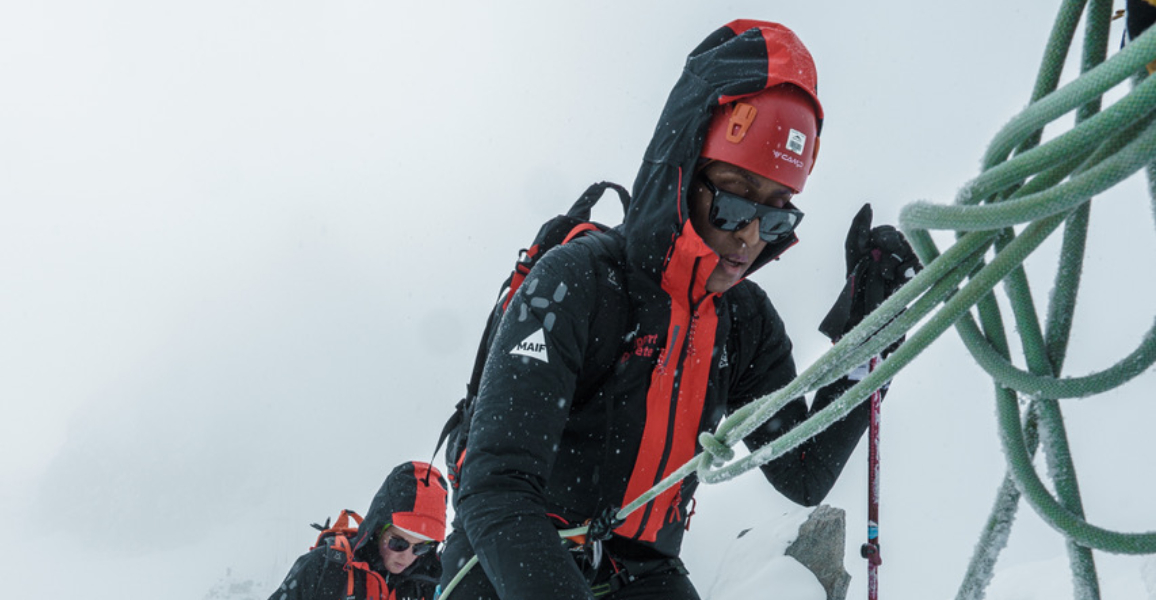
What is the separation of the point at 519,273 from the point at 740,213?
0.67 m

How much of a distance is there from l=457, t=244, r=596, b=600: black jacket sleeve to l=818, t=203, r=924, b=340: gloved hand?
3.65ft

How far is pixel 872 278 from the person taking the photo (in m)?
2.71

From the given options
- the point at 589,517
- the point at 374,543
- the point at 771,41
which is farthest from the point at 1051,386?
the point at 374,543

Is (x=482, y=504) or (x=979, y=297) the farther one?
(x=482, y=504)

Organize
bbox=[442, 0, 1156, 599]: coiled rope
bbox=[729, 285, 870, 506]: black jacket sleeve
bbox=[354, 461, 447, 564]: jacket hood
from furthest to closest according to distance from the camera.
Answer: bbox=[354, 461, 447, 564]: jacket hood < bbox=[729, 285, 870, 506]: black jacket sleeve < bbox=[442, 0, 1156, 599]: coiled rope

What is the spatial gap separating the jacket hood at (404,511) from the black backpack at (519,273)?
318 centimetres

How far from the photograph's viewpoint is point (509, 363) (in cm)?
186

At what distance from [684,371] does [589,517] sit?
491 millimetres

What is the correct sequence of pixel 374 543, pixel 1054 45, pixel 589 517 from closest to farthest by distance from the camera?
1. pixel 1054 45
2. pixel 589 517
3. pixel 374 543

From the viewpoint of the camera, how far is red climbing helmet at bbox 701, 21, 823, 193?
214 centimetres

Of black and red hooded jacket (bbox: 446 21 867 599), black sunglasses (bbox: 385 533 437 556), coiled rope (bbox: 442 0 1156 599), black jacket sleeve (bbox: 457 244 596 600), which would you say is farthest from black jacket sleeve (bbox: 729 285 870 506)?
black sunglasses (bbox: 385 533 437 556)

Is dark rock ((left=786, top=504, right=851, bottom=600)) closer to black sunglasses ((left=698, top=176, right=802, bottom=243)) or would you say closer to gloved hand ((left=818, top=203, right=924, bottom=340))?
gloved hand ((left=818, top=203, right=924, bottom=340))

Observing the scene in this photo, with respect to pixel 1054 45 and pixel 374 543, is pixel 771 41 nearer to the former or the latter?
pixel 1054 45

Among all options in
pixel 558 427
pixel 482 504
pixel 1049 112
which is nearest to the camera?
pixel 1049 112
